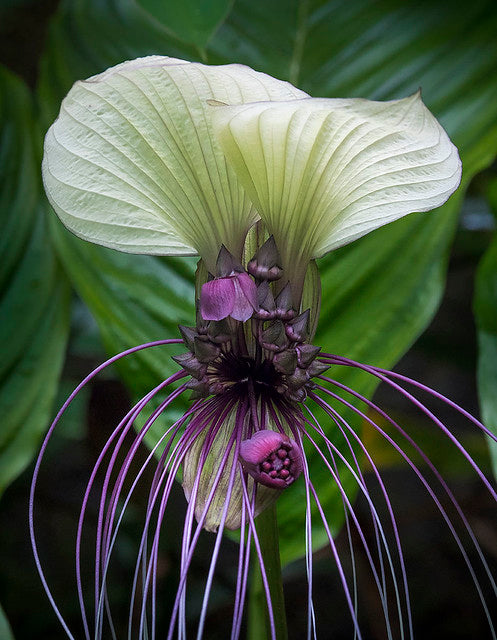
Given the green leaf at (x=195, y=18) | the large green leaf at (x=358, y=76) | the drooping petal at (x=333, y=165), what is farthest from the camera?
the large green leaf at (x=358, y=76)

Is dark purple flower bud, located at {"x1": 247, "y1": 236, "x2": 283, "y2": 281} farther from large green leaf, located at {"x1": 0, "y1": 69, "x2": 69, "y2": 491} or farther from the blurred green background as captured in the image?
large green leaf, located at {"x1": 0, "y1": 69, "x2": 69, "y2": 491}

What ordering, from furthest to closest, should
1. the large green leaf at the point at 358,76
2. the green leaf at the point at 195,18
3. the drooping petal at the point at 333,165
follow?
the large green leaf at the point at 358,76 → the green leaf at the point at 195,18 → the drooping petal at the point at 333,165

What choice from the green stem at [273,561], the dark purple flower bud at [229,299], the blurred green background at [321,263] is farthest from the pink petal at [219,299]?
the blurred green background at [321,263]

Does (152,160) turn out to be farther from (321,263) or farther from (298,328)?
(321,263)

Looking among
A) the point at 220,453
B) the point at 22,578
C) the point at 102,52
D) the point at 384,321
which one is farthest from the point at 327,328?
the point at 22,578

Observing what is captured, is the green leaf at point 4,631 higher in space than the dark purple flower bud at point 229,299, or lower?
lower

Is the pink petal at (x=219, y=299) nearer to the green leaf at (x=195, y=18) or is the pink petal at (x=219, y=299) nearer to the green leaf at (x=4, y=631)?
the green leaf at (x=195, y=18)

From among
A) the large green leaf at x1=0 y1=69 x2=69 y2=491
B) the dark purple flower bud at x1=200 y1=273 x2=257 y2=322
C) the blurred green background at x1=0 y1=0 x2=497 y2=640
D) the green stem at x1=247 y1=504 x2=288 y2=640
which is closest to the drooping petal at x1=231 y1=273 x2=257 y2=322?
the dark purple flower bud at x1=200 y1=273 x2=257 y2=322
